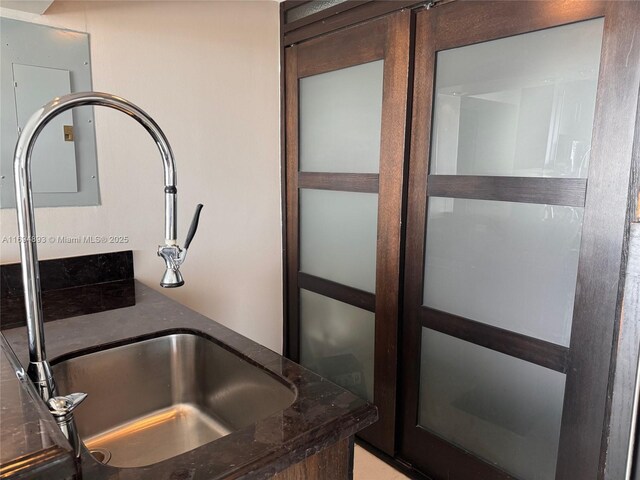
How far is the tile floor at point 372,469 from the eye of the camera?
76.2 inches

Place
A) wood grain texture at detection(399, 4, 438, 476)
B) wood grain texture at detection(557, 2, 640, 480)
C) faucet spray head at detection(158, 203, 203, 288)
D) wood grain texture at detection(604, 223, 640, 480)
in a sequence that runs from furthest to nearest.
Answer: wood grain texture at detection(399, 4, 438, 476) → wood grain texture at detection(557, 2, 640, 480) → faucet spray head at detection(158, 203, 203, 288) → wood grain texture at detection(604, 223, 640, 480)

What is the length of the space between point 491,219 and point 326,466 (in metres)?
1.12

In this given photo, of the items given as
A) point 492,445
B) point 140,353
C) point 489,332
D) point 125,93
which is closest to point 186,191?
point 125,93

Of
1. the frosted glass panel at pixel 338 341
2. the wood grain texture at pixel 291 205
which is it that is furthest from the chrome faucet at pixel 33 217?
the wood grain texture at pixel 291 205

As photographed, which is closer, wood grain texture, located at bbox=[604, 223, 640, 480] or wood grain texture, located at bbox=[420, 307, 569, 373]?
wood grain texture, located at bbox=[604, 223, 640, 480]

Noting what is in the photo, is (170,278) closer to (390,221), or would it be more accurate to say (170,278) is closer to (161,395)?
(161,395)

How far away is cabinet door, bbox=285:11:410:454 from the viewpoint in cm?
186

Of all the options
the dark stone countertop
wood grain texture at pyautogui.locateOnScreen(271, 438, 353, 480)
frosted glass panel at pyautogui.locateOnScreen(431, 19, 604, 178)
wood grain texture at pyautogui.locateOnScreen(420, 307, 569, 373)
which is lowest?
wood grain texture at pyautogui.locateOnScreen(420, 307, 569, 373)

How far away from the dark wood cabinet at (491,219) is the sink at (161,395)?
901 millimetres

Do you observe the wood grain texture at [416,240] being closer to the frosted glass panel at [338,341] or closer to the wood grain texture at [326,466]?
the frosted glass panel at [338,341]

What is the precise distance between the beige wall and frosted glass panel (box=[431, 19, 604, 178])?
993 millimetres

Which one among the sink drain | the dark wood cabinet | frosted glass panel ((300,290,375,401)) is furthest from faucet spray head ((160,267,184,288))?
frosted glass panel ((300,290,375,401))

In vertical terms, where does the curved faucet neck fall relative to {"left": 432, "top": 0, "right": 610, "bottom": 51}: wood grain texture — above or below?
below

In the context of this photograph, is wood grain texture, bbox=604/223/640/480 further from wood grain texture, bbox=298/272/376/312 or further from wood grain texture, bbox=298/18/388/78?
wood grain texture, bbox=298/18/388/78
